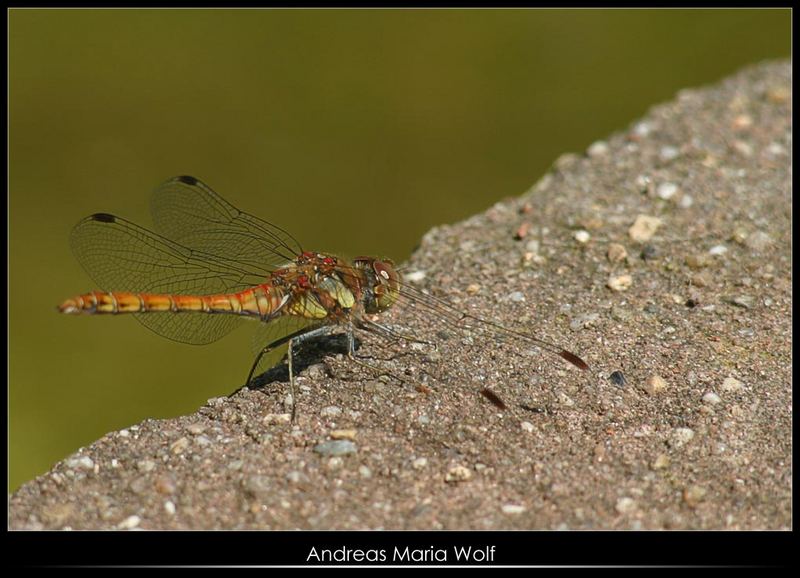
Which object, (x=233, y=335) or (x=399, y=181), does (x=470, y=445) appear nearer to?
(x=233, y=335)

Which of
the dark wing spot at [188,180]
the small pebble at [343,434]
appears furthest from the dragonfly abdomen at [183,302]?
the small pebble at [343,434]

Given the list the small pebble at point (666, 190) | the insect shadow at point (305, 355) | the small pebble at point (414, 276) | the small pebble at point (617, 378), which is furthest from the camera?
the small pebble at point (666, 190)

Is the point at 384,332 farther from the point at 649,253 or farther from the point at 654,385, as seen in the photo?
the point at 649,253

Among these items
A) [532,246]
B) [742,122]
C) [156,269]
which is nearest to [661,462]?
[532,246]

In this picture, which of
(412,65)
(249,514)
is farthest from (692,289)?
(412,65)

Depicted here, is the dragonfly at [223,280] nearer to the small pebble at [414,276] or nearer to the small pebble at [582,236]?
the small pebble at [414,276]

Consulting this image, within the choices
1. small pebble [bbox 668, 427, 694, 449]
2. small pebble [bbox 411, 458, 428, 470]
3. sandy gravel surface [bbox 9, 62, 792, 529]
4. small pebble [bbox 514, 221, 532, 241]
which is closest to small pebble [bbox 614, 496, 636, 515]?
sandy gravel surface [bbox 9, 62, 792, 529]

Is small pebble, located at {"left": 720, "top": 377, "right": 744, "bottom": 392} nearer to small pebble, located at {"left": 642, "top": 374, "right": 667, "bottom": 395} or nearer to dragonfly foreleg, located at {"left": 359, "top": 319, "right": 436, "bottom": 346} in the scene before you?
small pebble, located at {"left": 642, "top": 374, "right": 667, "bottom": 395}
